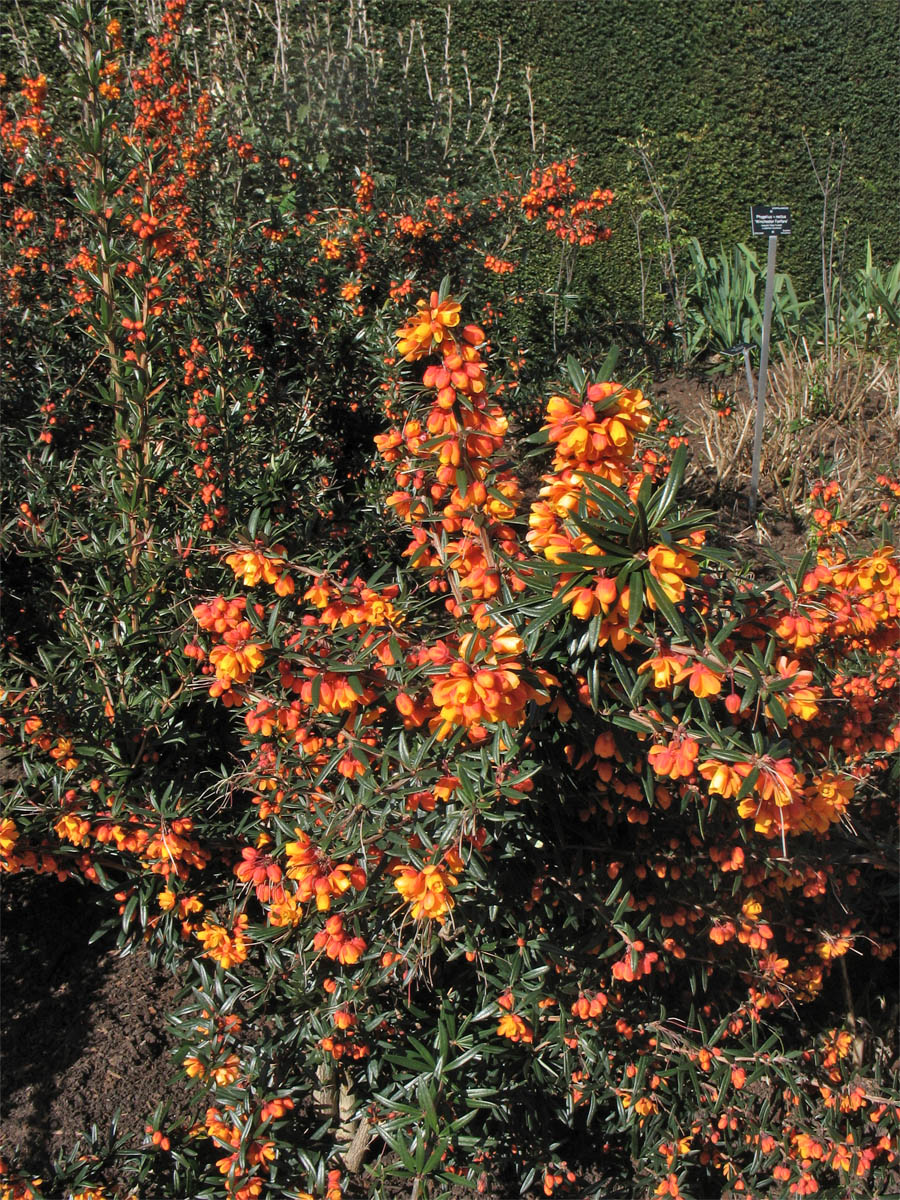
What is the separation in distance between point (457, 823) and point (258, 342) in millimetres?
2868

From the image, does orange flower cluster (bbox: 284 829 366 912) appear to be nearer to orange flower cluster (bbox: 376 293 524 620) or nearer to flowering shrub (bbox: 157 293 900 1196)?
flowering shrub (bbox: 157 293 900 1196)

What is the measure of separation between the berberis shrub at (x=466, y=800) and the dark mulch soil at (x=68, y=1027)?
4.8 inches

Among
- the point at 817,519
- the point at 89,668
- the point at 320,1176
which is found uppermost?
the point at 817,519

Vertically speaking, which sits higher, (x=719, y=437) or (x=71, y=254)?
(x=71, y=254)

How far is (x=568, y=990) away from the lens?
1.75m

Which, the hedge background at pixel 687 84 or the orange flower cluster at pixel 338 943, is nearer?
the orange flower cluster at pixel 338 943

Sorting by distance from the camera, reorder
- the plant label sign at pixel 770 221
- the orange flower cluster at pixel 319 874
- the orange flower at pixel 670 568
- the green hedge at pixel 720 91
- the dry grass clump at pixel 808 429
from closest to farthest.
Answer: the orange flower at pixel 670 568
the orange flower cluster at pixel 319 874
the plant label sign at pixel 770 221
the dry grass clump at pixel 808 429
the green hedge at pixel 720 91

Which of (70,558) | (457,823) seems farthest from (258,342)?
(457,823)

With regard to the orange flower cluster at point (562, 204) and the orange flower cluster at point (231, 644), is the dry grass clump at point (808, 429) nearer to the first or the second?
the orange flower cluster at point (562, 204)

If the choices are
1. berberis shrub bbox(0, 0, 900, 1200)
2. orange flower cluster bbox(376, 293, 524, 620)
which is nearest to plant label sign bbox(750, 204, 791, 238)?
berberis shrub bbox(0, 0, 900, 1200)

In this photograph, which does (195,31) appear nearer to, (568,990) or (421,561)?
(421,561)

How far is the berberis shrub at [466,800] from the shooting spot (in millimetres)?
1370

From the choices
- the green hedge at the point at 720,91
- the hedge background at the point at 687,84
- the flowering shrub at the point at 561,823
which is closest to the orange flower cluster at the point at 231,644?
the flowering shrub at the point at 561,823

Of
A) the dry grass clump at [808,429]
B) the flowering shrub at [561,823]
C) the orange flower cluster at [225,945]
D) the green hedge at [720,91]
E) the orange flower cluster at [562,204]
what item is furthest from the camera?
the green hedge at [720,91]
